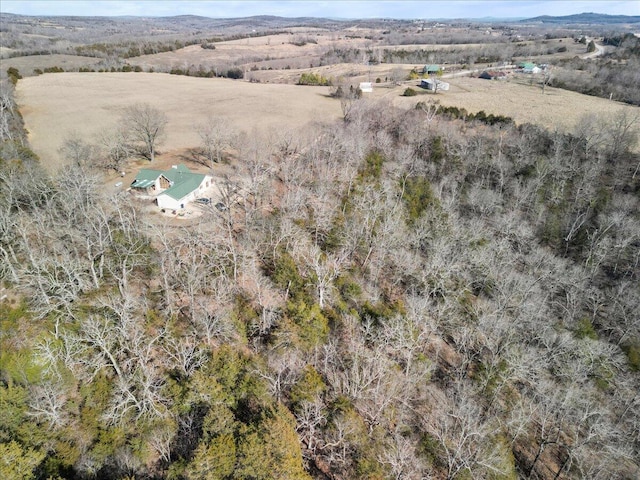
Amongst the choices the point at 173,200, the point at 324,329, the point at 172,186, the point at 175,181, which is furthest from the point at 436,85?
the point at 324,329

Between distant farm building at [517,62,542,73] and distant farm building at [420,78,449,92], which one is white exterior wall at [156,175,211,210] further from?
distant farm building at [517,62,542,73]

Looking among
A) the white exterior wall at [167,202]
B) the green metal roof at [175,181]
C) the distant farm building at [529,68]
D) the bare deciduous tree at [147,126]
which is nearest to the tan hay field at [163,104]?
the bare deciduous tree at [147,126]

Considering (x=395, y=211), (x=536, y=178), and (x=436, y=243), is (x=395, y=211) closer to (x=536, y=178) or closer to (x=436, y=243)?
(x=436, y=243)

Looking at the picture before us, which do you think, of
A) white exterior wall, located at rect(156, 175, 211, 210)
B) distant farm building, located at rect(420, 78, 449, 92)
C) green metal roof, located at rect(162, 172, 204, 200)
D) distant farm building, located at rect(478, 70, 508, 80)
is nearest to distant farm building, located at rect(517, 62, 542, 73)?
distant farm building, located at rect(478, 70, 508, 80)

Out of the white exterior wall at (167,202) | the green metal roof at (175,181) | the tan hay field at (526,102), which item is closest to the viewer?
the white exterior wall at (167,202)

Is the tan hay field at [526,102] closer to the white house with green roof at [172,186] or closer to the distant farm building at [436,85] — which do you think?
the distant farm building at [436,85]

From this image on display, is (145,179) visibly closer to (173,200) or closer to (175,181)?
(175,181)
